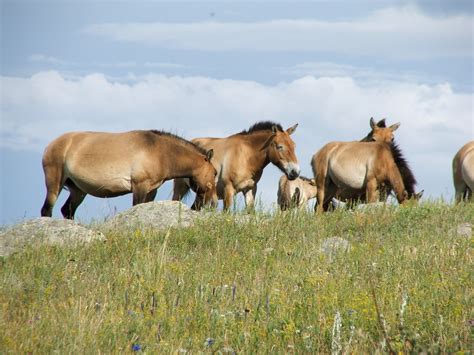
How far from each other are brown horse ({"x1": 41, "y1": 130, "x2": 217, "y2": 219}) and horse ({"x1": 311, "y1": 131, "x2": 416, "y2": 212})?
4.20 metres

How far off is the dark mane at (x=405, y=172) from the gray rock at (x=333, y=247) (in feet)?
32.1

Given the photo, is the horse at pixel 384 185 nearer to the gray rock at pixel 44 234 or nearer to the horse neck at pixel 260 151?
the horse neck at pixel 260 151

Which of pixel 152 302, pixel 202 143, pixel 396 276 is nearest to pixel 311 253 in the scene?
pixel 396 276

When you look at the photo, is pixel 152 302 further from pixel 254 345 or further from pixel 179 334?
pixel 254 345

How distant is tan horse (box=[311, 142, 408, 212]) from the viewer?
20688 millimetres

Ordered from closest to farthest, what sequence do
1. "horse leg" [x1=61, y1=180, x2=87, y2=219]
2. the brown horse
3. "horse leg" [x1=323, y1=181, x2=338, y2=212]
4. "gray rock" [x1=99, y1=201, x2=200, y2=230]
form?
"gray rock" [x1=99, y1=201, x2=200, y2=230], the brown horse, "horse leg" [x1=61, y1=180, x2=87, y2=219], "horse leg" [x1=323, y1=181, x2=338, y2=212]

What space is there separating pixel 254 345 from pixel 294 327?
0.38 m

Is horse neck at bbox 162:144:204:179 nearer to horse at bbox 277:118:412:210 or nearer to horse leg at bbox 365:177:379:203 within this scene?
horse leg at bbox 365:177:379:203

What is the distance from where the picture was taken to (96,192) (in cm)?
1841

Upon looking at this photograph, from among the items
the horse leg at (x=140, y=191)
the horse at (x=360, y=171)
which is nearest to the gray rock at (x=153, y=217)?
the horse leg at (x=140, y=191)

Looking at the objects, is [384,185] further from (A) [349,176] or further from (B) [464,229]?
(B) [464,229]

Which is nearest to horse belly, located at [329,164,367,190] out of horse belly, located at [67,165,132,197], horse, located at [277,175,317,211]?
horse, located at [277,175,317,211]

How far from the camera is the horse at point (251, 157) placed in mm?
20172

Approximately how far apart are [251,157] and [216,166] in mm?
924
